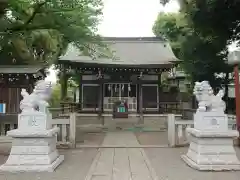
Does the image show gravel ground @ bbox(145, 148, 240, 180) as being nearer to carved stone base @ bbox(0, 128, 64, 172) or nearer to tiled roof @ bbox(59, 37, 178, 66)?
carved stone base @ bbox(0, 128, 64, 172)

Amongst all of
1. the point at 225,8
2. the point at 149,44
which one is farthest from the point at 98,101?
the point at 225,8

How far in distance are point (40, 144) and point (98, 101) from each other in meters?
14.2

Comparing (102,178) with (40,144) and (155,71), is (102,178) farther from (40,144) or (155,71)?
(155,71)

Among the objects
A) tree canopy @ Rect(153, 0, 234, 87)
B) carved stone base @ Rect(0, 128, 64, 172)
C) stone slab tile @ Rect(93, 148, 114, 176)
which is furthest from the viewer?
tree canopy @ Rect(153, 0, 234, 87)

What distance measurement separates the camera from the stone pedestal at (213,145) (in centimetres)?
749

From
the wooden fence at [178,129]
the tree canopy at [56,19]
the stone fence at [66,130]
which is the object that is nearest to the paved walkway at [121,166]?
the stone fence at [66,130]

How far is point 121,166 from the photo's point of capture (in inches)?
312

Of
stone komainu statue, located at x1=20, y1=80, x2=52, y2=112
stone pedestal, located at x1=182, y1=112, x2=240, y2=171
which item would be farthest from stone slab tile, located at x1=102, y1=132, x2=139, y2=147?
stone komainu statue, located at x1=20, y1=80, x2=52, y2=112

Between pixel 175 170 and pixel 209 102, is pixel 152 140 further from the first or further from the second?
pixel 175 170

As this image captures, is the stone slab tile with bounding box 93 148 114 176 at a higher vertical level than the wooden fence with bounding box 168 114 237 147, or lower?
lower

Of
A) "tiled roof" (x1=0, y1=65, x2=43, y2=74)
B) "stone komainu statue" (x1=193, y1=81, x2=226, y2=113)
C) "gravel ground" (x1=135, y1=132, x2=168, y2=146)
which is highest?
"tiled roof" (x1=0, y1=65, x2=43, y2=74)

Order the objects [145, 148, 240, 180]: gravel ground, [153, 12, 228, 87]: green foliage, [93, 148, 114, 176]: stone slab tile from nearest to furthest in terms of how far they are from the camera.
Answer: [145, 148, 240, 180]: gravel ground → [93, 148, 114, 176]: stone slab tile → [153, 12, 228, 87]: green foliage

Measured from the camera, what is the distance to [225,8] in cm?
1362

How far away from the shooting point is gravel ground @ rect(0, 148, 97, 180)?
6.85m
